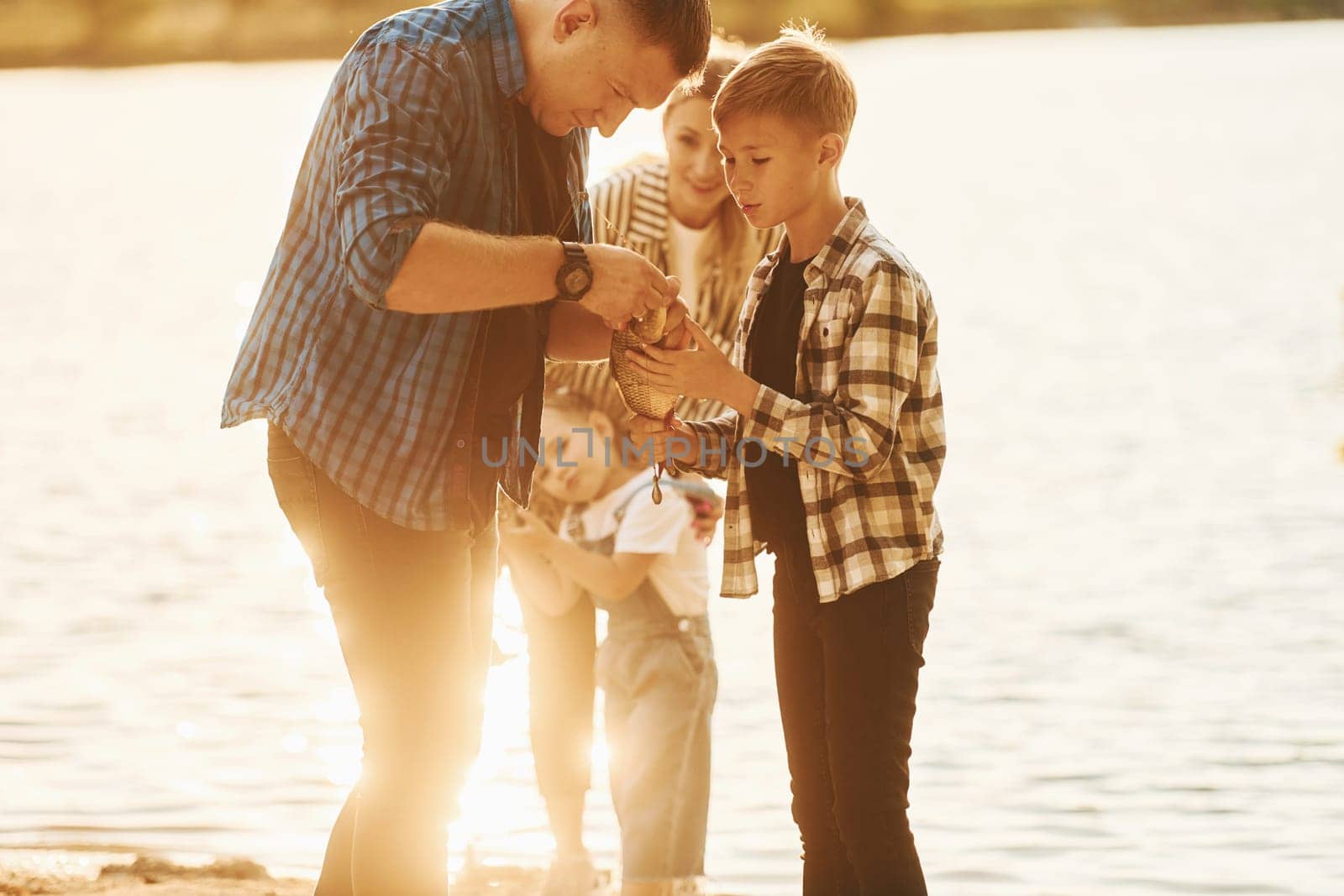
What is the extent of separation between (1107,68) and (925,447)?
41590 millimetres

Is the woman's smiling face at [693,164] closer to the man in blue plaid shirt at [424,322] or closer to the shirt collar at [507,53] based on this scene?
the man in blue plaid shirt at [424,322]

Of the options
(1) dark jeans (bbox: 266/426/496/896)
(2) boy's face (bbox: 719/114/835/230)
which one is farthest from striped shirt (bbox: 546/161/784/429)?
(1) dark jeans (bbox: 266/426/496/896)

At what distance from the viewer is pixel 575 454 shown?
3.47 m

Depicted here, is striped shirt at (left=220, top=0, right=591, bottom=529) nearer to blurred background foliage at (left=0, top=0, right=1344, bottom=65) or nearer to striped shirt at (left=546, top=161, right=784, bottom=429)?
striped shirt at (left=546, top=161, right=784, bottom=429)

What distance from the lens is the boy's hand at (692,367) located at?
2482 millimetres

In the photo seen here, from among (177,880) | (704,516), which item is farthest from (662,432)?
(177,880)

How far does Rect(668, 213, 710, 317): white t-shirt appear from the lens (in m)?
3.38

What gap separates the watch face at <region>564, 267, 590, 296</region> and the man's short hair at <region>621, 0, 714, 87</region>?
34 cm

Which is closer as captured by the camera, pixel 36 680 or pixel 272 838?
pixel 272 838

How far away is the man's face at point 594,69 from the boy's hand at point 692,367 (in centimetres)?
33

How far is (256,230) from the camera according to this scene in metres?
20.4

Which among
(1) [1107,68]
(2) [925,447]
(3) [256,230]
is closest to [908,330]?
(2) [925,447]

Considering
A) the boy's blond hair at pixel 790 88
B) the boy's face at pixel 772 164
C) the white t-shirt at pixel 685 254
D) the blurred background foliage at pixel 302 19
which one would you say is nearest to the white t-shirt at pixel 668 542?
the white t-shirt at pixel 685 254

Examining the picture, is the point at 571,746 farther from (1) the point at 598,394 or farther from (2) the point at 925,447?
(2) the point at 925,447
